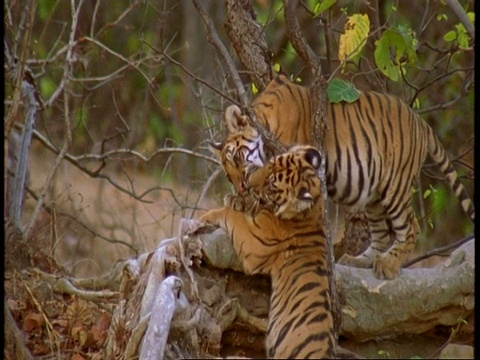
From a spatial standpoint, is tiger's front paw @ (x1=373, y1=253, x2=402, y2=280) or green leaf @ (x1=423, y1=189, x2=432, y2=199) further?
green leaf @ (x1=423, y1=189, x2=432, y2=199)

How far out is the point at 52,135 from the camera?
11.5 feet

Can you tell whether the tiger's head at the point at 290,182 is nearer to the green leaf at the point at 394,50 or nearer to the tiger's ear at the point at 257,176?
the tiger's ear at the point at 257,176

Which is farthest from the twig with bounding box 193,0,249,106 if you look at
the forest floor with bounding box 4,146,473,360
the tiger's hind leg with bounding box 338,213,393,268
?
the tiger's hind leg with bounding box 338,213,393,268

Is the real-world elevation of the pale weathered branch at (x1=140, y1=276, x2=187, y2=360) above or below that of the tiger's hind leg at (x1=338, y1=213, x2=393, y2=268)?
below

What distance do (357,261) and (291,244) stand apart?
1.14 ft

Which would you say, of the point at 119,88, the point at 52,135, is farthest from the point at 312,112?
the point at 52,135

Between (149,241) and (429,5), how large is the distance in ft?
3.68

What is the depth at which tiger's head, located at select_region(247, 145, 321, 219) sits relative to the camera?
2191 mm

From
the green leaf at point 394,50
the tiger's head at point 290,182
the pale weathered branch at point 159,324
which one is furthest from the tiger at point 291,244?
the green leaf at point 394,50

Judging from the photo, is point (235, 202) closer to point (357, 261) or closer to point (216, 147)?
point (216, 147)

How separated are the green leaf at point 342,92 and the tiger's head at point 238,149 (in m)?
0.24

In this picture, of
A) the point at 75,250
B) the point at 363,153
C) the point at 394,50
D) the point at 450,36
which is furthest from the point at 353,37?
the point at 75,250

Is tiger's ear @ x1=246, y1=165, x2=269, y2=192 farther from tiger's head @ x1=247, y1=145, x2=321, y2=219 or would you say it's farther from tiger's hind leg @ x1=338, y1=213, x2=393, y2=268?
tiger's hind leg @ x1=338, y1=213, x2=393, y2=268

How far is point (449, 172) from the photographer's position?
2668mm
